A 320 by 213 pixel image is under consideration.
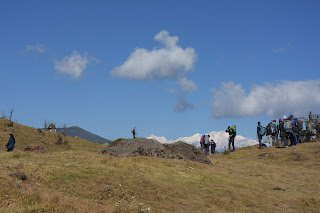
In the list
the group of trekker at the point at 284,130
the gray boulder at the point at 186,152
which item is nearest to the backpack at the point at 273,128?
the group of trekker at the point at 284,130

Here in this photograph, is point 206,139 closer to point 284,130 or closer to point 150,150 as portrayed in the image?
point 284,130

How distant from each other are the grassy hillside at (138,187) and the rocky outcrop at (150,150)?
84.8 inches

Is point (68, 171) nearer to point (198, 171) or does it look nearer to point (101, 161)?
point (101, 161)

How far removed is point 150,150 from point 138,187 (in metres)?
9.08

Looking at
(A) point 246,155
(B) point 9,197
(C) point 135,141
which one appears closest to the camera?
(B) point 9,197

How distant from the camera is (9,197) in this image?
8266 mm

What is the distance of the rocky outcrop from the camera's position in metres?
21.7

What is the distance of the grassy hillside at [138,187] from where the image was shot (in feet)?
28.8

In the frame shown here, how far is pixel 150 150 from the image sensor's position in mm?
21969

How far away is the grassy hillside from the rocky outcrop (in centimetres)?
215

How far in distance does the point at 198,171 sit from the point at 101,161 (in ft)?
18.5

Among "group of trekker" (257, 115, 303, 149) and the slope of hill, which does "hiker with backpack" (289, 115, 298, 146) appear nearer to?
"group of trekker" (257, 115, 303, 149)

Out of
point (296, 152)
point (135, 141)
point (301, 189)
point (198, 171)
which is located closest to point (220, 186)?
point (198, 171)

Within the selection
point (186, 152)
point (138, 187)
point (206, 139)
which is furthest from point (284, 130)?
point (138, 187)
